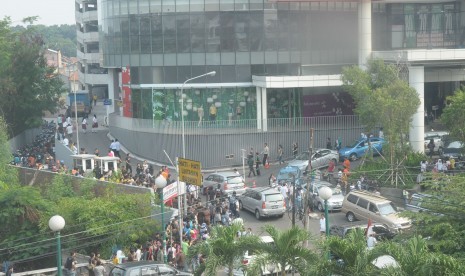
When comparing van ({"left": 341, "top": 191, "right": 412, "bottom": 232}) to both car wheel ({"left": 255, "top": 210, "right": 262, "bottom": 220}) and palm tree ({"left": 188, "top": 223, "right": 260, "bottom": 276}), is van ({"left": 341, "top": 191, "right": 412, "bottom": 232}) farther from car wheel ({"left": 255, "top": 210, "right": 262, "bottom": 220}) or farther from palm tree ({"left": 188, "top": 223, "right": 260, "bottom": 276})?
palm tree ({"left": 188, "top": 223, "right": 260, "bottom": 276})

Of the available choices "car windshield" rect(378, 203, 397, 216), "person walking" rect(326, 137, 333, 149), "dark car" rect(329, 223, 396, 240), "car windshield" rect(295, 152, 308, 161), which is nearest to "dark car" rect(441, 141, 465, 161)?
"car windshield" rect(295, 152, 308, 161)

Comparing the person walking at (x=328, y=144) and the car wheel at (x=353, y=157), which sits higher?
the person walking at (x=328, y=144)

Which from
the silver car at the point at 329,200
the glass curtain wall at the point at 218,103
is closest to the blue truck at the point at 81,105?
the glass curtain wall at the point at 218,103

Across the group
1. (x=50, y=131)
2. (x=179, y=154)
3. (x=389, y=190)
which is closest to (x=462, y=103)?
(x=389, y=190)

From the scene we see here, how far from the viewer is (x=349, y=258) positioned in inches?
638

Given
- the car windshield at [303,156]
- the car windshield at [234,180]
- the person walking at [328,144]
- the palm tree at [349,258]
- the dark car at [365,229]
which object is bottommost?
the dark car at [365,229]

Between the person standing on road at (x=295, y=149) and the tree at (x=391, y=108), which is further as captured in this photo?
the person standing on road at (x=295, y=149)

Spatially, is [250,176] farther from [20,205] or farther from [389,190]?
[20,205]

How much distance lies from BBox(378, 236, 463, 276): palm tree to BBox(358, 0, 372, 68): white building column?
36694 mm

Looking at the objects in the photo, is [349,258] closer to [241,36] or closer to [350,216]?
[350,216]

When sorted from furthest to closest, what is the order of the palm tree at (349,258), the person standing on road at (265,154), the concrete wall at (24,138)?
the concrete wall at (24,138)
the person standing on road at (265,154)
the palm tree at (349,258)

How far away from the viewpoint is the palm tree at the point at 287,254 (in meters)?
18.3

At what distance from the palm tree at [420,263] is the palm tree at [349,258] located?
2.83 ft

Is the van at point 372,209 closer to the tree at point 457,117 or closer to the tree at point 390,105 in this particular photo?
the tree at point 390,105
